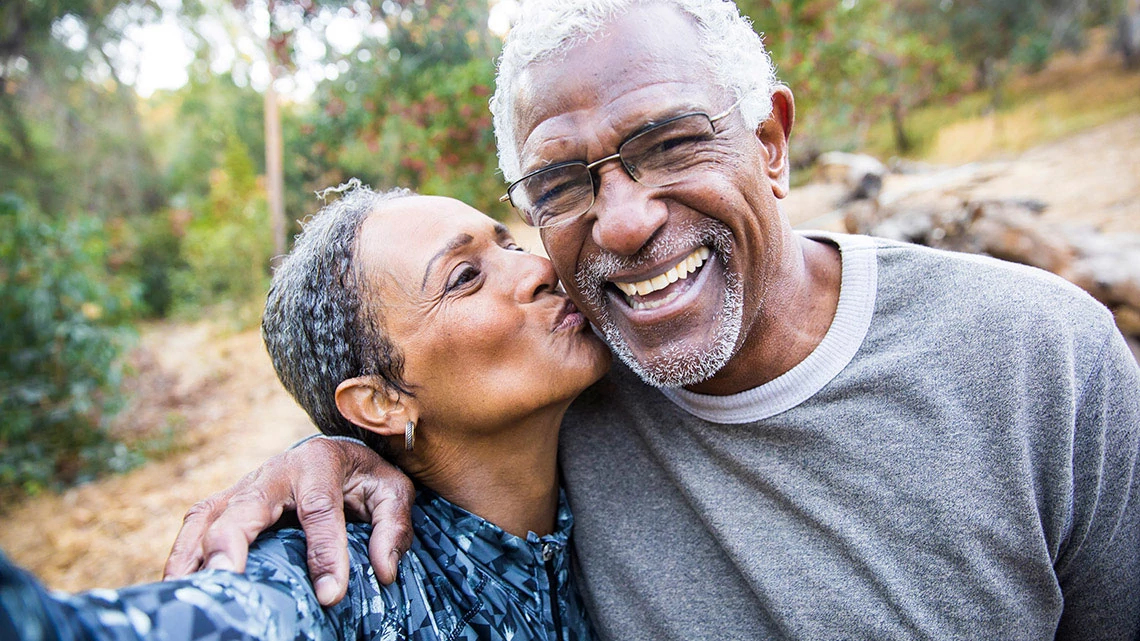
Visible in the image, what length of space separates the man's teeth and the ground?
262 cm

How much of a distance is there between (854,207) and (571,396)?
535cm

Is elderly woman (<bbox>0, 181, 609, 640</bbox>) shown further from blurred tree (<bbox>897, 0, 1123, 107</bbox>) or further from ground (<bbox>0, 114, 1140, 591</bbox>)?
blurred tree (<bbox>897, 0, 1123, 107</bbox>)

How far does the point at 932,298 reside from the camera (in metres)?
1.81

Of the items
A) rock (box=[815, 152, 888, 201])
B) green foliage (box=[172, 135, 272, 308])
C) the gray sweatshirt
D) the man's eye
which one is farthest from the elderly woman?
green foliage (box=[172, 135, 272, 308])

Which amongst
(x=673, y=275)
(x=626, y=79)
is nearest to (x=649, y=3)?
(x=626, y=79)

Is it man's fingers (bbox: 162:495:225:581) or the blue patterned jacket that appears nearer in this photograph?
the blue patterned jacket

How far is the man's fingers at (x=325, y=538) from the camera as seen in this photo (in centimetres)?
132

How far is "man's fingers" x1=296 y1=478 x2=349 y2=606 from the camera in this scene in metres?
1.32

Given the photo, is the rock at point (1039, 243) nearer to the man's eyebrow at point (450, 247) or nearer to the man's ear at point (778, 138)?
the man's ear at point (778, 138)

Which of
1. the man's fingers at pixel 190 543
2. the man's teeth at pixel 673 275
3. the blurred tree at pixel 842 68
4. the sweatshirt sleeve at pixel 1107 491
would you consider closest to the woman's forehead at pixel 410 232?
the man's teeth at pixel 673 275

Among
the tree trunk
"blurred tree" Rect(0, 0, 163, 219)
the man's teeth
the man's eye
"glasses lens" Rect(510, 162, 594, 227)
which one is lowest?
the man's teeth

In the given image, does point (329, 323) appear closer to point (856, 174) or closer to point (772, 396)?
point (772, 396)

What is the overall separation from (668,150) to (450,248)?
64cm

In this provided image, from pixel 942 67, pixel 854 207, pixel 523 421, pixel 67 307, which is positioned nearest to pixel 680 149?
pixel 523 421
